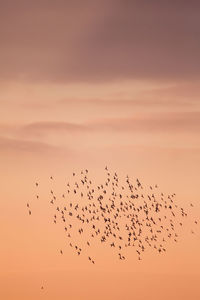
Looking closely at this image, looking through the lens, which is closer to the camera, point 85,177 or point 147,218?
point 85,177

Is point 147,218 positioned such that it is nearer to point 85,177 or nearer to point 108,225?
point 108,225

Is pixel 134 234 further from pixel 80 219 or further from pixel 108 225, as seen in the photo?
pixel 80 219

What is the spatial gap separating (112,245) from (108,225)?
241 cm

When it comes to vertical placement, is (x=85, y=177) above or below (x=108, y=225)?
above

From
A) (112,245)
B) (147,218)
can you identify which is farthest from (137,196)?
(112,245)

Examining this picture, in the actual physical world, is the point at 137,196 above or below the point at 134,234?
above

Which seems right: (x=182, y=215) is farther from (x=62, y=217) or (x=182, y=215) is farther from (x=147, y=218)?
(x=62, y=217)

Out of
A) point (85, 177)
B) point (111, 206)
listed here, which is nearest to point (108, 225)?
point (111, 206)

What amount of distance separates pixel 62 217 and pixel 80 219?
340 cm

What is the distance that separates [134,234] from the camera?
48.3 metres

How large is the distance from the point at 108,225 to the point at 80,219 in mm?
4181

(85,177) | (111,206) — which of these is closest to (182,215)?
(111,206)

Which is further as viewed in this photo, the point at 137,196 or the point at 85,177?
the point at 137,196

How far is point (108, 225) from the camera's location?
49.2 m
